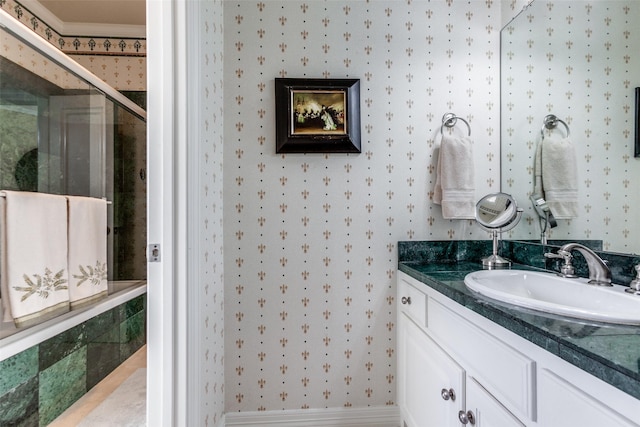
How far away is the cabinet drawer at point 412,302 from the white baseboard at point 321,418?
0.55 m

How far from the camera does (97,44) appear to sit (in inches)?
88.8

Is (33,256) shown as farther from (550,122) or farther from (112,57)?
(550,122)

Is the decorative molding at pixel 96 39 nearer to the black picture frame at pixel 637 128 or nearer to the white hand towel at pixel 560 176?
the white hand towel at pixel 560 176

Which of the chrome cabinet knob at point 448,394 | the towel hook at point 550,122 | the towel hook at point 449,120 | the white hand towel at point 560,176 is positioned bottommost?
the chrome cabinet knob at point 448,394

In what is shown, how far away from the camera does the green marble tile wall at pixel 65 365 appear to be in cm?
130

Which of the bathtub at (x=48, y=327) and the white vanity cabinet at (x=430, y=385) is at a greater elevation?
the bathtub at (x=48, y=327)

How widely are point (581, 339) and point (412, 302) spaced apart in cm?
88

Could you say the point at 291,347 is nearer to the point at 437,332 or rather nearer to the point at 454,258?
the point at 437,332

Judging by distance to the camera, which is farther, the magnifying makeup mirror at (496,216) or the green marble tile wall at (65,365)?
the magnifying makeup mirror at (496,216)

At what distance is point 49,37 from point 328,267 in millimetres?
2367

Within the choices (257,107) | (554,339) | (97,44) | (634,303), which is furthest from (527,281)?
(97,44)

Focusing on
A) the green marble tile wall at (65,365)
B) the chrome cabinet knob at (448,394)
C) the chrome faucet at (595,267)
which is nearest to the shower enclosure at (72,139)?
the green marble tile wall at (65,365)

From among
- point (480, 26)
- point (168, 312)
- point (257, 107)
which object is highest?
point (480, 26)

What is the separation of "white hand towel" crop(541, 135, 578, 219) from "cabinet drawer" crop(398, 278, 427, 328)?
0.67m
